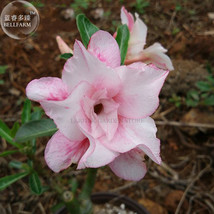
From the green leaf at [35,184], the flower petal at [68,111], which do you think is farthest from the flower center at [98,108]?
the green leaf at [35,184]

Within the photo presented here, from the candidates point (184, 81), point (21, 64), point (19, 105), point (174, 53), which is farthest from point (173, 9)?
point (19, 105)

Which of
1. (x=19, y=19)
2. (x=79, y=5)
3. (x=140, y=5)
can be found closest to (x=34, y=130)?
(x=19, y=19)

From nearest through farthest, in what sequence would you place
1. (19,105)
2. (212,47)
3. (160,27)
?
(19,105) → (212,47) → (160,27)

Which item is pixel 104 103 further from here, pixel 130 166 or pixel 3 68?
pixel 3 68

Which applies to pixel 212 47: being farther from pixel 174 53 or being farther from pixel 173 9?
pixel 173 9

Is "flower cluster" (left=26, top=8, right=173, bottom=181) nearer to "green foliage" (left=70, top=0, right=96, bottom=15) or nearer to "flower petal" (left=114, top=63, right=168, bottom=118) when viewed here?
"flower petal" (left=114, top=63, right=168, bottom=118)

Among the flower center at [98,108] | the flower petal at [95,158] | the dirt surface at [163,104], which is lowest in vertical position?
the dirt surface at [163,104]

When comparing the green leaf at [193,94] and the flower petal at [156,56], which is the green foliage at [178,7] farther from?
the flower petal at [156,56]
